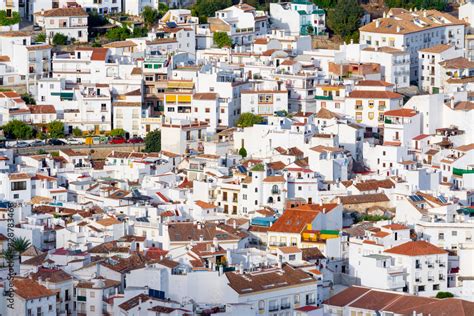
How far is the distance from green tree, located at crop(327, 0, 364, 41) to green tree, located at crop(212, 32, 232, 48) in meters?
3.86

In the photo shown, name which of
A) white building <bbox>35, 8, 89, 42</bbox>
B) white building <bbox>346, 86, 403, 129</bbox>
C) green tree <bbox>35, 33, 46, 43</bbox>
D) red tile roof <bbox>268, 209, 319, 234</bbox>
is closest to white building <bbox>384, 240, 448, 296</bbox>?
red tile roof <bbox>268, 209, 319, 234</bbox>

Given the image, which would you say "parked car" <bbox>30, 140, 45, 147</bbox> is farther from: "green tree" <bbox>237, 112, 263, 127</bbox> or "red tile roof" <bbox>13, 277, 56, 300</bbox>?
"red tile roof" <bbox>13, 277, 56, 300</bbox>

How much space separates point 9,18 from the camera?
61.8 metres

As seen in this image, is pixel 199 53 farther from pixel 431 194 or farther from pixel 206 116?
pixel 431 194

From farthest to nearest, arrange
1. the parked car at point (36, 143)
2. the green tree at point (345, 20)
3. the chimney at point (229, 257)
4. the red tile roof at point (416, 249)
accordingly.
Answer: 1. the green tree at point (345, 20)
2. the parked car at point (36, 143)
3. the red tile roof at point (416, 249)
4. the chimney at point (229, 257)

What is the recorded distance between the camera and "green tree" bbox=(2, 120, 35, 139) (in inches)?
2189

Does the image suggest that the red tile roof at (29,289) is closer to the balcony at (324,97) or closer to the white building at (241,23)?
the balcony at (324,97)

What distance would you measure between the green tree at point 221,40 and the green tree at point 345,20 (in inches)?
152

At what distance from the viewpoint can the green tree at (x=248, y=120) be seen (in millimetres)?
55531

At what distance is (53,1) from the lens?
62.9 meters

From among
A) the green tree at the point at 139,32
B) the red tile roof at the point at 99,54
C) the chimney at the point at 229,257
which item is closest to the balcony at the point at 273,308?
the chimney at the point at 229,257

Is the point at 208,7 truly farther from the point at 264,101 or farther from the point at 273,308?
the point at 273,308

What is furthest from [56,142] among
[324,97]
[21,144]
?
[324,97]

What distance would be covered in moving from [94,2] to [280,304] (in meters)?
23.2
